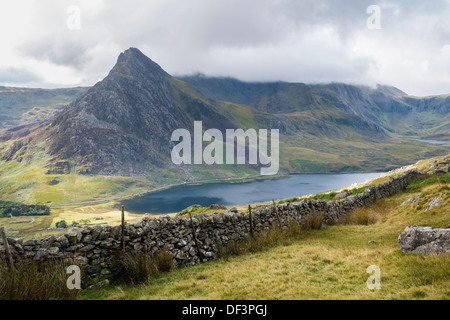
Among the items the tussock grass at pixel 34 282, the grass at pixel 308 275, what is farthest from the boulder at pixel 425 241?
the tussock grass at pixel 34 282

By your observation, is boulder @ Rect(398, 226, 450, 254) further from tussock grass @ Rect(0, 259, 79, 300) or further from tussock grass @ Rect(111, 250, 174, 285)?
tussock grass @ Rect(0, 259, 79, 300)

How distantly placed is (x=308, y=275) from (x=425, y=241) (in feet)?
13.7

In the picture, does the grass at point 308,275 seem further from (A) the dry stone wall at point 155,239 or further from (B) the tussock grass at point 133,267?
(A) the dry stone wall at point 155,239

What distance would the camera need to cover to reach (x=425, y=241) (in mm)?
9250

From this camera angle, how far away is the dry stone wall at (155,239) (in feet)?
28.5

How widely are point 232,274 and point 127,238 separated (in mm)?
3997

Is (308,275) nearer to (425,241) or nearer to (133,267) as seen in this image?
(425,241)

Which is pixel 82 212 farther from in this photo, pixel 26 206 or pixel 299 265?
pixel 299 265

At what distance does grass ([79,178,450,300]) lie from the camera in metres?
7.00

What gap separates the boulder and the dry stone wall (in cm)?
700

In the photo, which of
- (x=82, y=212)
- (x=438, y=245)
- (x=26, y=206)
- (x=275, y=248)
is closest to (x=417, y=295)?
(x=438, y=245)

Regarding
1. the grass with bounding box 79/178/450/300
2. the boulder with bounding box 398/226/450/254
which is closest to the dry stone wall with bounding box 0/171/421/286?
the grass with bounding box 79/178/450/300

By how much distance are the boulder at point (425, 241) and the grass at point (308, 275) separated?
0.45 meters

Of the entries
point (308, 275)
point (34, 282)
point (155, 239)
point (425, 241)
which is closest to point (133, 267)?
point (155, 239)
